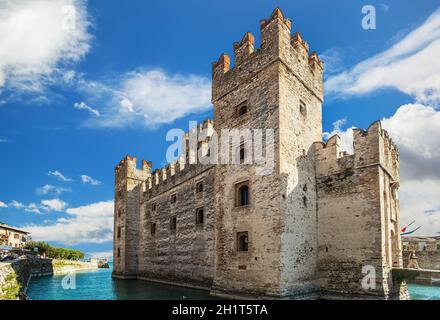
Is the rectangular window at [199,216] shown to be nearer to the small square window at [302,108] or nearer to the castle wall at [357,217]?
the castle wall at [357,217]

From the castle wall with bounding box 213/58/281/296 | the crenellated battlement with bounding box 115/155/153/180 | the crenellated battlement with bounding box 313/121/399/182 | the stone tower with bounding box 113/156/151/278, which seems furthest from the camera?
the crenellated battlement with bounding box 115/155/153/180

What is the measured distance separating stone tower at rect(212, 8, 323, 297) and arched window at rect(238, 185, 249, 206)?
0.30 feet

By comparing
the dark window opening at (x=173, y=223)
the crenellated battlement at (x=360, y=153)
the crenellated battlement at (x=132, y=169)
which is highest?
the crenellated battlement at (x=132, y=169)

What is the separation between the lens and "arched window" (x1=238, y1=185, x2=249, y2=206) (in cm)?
1462

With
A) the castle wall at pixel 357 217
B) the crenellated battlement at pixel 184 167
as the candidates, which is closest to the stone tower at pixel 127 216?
the crenellated battlement at pixel 184 167

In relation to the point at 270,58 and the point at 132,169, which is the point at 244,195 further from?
the point at 132,169

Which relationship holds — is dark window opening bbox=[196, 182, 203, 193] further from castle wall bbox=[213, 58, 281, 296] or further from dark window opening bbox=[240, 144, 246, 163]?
dark window opening bbox=[240, 144, 246, 163]

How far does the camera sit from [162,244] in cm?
2341

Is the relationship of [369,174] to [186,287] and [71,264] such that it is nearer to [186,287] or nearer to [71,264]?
[186,287]

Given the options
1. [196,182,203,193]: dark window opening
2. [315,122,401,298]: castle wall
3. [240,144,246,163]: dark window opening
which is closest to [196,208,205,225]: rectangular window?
[196,182,203,193]: dark window opening

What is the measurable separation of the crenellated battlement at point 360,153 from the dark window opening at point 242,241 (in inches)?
166

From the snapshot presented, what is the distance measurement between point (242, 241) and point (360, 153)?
5932 millimetres

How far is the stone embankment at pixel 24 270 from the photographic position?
15.3 m
